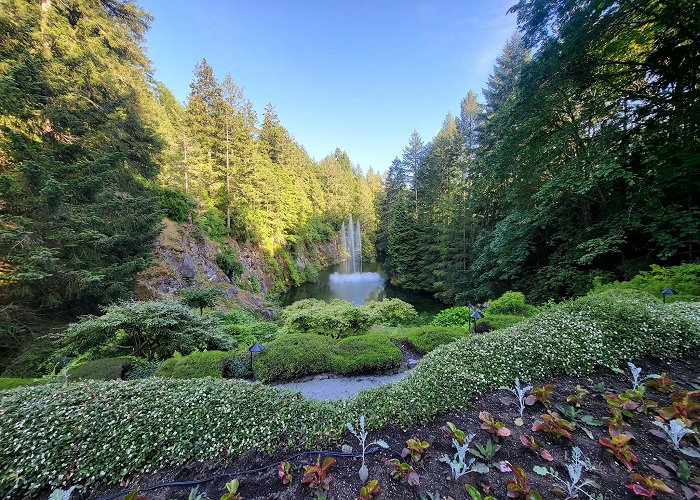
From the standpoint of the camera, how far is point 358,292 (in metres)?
19.2

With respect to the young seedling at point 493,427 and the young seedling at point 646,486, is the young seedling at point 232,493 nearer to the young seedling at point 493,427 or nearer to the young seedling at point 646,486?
the young seedling at point 493,427

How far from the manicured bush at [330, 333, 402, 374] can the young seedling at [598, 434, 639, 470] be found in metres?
2.90

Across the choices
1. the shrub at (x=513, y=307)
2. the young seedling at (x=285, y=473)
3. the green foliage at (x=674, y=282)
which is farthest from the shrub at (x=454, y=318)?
the young seedling at (x=285, y=473)

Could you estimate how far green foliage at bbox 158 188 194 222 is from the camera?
11.4 meters

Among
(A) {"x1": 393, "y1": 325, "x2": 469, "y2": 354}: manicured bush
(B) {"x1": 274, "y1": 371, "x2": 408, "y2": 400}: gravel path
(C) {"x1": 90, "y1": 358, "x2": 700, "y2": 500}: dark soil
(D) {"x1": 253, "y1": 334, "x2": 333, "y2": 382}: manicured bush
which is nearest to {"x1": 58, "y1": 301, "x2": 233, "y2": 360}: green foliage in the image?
(D) {"x1": 253, "y1": 334, "x2": 333, "y2": 382}: manicured bush

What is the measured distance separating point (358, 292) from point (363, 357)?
14974mm

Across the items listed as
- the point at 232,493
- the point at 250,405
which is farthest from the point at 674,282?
the point at 232,493

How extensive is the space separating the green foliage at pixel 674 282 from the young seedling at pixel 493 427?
559 cm

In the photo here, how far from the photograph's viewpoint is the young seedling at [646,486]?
1347 mm

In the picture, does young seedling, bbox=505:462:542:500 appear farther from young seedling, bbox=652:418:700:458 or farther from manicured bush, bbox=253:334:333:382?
manicured bush, bbox=253:334:333:382

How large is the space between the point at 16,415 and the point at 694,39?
12593 mm

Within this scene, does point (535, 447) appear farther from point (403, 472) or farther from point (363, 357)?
point (363, 357)

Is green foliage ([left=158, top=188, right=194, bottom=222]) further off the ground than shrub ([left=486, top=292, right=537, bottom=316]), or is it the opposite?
green foliage ([left=158, top=188, right=194, bottom=222])

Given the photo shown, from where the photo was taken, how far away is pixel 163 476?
6.10 feet
